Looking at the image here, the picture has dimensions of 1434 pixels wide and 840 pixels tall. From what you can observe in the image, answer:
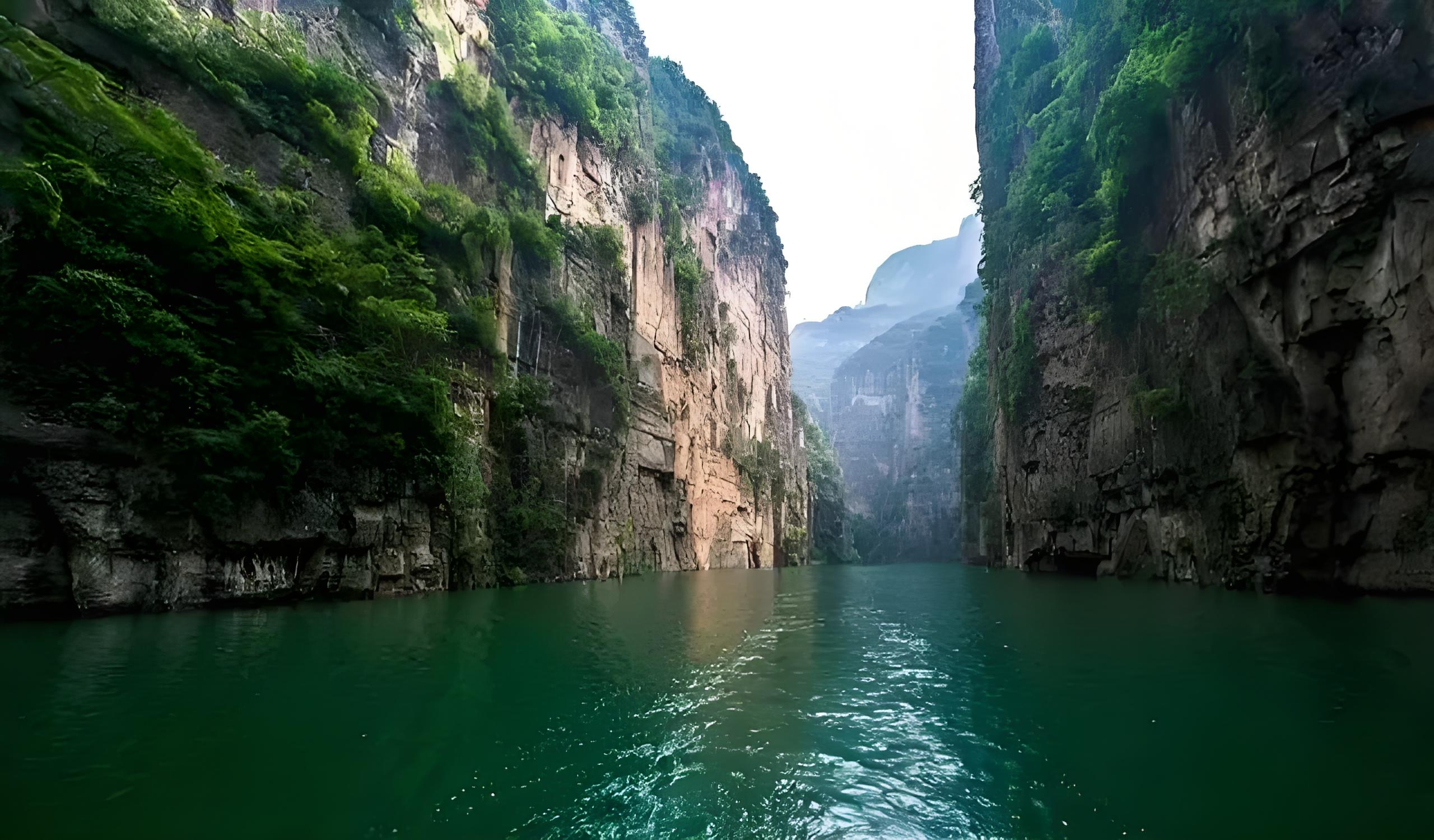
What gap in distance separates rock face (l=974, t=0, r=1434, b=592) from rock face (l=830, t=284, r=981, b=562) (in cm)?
6395

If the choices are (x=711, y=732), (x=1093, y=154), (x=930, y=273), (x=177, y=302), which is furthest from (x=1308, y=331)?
(x=930, y=273)

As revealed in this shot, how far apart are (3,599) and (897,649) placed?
38.8ft

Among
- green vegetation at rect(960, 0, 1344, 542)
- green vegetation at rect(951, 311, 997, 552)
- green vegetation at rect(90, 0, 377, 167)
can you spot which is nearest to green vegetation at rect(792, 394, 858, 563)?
green vegetation at rect(951, 311, 997, 552)

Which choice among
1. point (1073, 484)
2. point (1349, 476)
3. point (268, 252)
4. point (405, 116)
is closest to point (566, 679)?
point (268, 252)

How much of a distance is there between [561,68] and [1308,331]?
2679 centimetres

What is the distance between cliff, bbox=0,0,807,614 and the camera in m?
9.66

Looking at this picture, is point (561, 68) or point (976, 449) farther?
point (976, 449)

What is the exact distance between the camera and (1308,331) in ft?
42.8

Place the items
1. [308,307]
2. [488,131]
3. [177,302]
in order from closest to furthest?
[177,302]
[308,307]
[488,131]

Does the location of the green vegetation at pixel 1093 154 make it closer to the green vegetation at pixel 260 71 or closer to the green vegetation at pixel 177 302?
the green vegetation at pixel 177 302

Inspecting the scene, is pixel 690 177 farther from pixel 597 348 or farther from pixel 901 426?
pixel 901 426

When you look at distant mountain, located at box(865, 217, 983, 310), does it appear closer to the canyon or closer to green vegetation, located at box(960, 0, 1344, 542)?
the canyon

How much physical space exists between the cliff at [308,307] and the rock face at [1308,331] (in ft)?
58.5

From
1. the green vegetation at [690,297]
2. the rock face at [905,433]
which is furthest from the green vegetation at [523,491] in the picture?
the rock face at [905,433]
